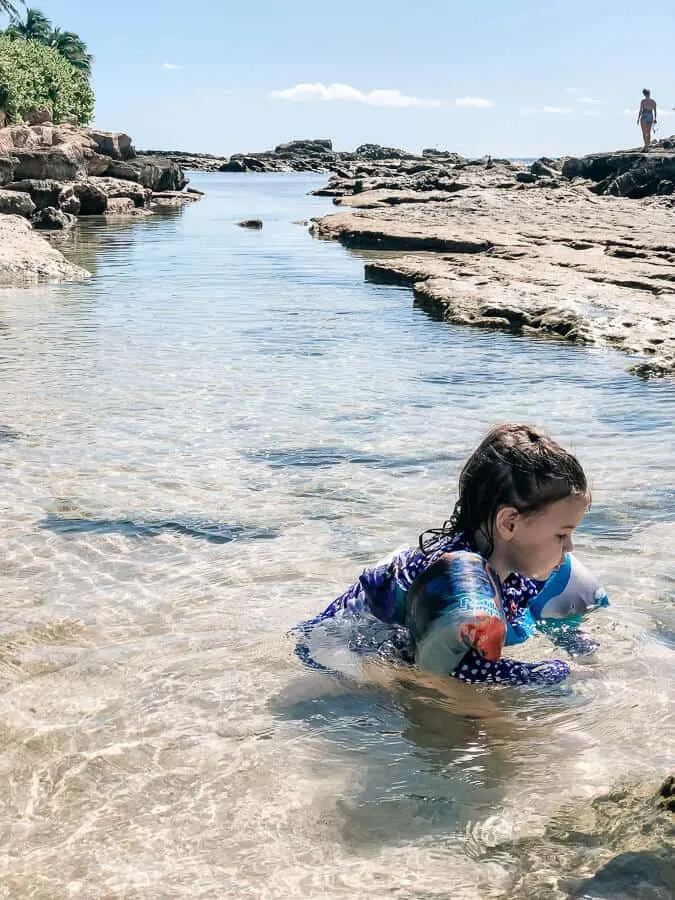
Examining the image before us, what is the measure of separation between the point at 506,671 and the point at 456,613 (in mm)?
298

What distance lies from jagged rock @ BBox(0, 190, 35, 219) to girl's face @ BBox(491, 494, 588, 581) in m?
22.1

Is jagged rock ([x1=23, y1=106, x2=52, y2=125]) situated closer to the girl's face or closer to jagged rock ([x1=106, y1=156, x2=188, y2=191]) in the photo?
jagged rock ([x1=106, y1=156, x2=188, y2=191])

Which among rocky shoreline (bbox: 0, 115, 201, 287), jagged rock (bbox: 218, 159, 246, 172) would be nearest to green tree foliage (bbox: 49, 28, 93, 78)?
jagged rock (bbox: 218, 159, 246, 172)

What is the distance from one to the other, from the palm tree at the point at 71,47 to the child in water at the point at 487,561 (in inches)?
3612

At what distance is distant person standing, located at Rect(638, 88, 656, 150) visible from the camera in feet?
96.4

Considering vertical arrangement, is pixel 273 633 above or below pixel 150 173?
below

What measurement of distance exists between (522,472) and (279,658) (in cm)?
113

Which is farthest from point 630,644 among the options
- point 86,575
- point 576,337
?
point 576,337

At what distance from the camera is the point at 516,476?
3.03 metres

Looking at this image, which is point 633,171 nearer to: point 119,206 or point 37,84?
point 119,206

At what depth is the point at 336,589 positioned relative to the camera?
4.31 meters

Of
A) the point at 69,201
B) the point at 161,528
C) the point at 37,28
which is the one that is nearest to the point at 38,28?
the point at 37,28

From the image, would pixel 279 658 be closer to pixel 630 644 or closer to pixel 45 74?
pixel 630 644

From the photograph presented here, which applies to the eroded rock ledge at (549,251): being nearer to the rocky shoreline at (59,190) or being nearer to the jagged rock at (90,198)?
the rocky shoreline at (59,190)
